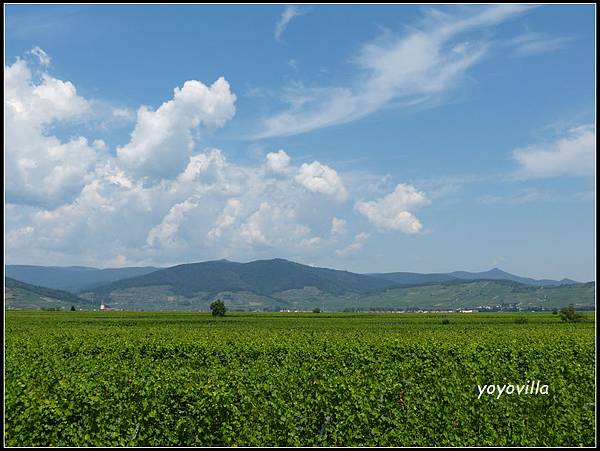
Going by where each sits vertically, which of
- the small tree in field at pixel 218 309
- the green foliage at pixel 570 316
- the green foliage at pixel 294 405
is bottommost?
the small tree in field at pixel 218 309

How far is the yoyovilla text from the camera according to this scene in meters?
15.3

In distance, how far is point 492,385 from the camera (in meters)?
16.2

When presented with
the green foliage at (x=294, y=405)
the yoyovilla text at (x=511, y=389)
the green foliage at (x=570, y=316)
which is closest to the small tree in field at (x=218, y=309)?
the green foliage at (x=570, y=316)

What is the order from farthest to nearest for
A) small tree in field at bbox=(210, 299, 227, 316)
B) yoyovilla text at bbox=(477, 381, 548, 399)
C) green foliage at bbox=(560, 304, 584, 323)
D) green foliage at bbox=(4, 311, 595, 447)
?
1. small tree in field at bbox=(210, 299, 227, 316)
2. green foliage at bbox=(560, 304, 584, 323)
3. yoyovilla text at bbox=(477, 381, 548, 399)
4. green foliage at bbox=(4, 311, 595, 447)

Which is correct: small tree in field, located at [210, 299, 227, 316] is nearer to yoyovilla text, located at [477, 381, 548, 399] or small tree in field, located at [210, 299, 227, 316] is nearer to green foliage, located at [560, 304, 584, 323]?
green foliage, located at [560, 304, 584, 323]

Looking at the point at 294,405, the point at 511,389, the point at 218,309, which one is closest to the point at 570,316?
the point at 218,309

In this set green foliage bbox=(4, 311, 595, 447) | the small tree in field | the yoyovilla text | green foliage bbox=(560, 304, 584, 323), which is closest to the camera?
green foliage bbox=(4, 311, 595, 447)

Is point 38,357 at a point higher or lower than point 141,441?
higher

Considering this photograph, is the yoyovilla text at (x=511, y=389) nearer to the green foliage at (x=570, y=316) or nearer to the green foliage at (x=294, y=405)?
the green foliage at (x=294, y=405)

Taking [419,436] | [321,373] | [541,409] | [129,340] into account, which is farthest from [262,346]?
[541,409]

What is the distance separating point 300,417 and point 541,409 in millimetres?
6990

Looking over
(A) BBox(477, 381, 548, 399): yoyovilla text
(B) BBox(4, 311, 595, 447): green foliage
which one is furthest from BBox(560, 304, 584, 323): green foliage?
(A) BBox(477, 381, 548, 399): yoyovilla text

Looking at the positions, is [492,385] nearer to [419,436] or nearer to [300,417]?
[419,436]

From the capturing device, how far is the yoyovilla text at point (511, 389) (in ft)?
50.1
